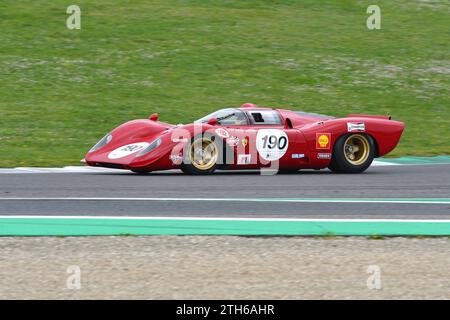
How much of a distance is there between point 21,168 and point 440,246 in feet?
24.6

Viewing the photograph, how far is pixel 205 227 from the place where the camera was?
8.34m

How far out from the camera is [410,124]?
19391mm

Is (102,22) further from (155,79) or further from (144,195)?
(144,195)

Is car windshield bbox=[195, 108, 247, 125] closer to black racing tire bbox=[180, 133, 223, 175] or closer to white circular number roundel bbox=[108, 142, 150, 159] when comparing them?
black racing tire bbox=[180, 133, 223, 175]

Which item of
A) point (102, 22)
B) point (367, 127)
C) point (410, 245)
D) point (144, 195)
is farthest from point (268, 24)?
point (410, 245)

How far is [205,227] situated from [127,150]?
4252 millimetres

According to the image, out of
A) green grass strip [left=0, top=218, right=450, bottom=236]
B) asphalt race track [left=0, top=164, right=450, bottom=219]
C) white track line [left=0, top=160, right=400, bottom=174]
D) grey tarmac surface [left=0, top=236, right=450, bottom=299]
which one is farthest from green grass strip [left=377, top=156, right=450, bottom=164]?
grey tarmac surface [left=0, top=236, right=450, bottom=299]

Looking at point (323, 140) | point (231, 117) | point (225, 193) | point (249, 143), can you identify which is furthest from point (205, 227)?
point (323, 140)

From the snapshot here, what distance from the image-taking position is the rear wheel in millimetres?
12188

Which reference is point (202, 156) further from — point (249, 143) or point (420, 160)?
point (420, 160)

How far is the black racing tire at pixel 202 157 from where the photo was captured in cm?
1217

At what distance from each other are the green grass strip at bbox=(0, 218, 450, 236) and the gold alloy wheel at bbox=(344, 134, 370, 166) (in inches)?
177

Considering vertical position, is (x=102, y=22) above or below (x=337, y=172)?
above

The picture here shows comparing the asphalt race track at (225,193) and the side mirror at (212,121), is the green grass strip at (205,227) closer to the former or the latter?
the asphalt race track at (225,193)
